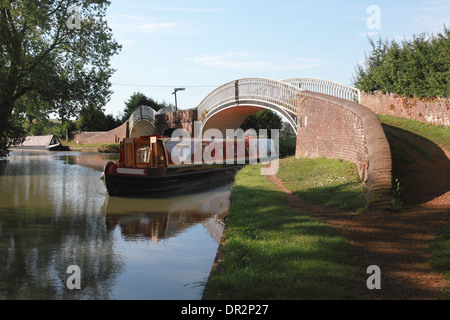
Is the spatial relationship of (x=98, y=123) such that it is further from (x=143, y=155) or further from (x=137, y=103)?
(x=143, y=155)

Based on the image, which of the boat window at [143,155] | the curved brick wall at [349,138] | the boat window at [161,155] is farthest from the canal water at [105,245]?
the curved brick wall at [349,138]

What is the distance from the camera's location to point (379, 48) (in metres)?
20.0

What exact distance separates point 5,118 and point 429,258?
18919 millimetres

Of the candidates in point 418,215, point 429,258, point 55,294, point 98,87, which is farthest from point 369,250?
point 98,87

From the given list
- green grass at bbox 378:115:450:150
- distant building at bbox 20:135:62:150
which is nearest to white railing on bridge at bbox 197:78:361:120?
green grass at bbox 378:115:450:150

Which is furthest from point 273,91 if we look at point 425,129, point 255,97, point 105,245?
point 105,245

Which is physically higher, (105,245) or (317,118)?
(317,118)

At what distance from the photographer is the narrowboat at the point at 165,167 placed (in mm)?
12039

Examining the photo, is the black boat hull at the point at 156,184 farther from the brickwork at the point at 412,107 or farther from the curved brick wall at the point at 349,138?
the brickwork at the point at 412,107

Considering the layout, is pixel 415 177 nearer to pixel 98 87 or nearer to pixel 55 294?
pixel 55 294

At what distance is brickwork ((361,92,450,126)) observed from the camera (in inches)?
527

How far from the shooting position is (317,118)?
15125 mm

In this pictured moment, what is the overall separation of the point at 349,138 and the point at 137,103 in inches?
1819

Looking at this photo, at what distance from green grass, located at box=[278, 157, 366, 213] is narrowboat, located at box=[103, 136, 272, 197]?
3134 mm
